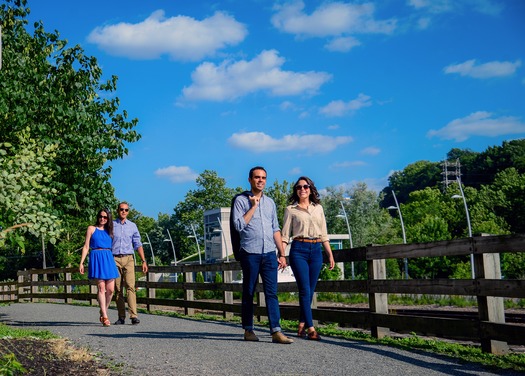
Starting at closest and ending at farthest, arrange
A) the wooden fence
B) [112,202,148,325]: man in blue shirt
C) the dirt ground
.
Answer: the dirt ground, the wooden fence, [112,202,148,325]: man in blue shirt

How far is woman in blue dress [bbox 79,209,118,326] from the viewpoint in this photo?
38.1ft

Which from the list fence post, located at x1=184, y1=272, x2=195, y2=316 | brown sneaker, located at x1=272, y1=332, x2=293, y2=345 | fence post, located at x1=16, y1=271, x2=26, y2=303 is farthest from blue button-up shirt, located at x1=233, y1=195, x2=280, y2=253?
fence post, located at x1=16, y1=271, x2=26, y2=303

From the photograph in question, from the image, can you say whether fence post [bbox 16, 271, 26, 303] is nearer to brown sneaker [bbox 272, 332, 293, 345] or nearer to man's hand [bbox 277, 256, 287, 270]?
man's hand [bbox 277, 256, 287, 270]

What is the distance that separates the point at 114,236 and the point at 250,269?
435cm

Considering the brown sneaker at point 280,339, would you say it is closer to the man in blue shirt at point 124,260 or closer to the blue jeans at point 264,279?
the blue jeans at point 264,279

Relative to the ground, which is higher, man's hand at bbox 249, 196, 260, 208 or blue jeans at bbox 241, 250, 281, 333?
man's hand at bbox 249, 196, 260, 208

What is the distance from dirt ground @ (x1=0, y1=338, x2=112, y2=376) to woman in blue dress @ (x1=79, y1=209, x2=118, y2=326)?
308 centimetres

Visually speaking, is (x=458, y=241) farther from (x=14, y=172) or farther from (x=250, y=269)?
(x=14, y=172)

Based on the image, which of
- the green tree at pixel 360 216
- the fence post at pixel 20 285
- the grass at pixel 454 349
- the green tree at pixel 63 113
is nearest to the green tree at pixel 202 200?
the green tree at pixel 360 216

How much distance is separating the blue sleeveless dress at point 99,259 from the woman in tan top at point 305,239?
13.1ft

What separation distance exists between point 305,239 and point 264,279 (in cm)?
68

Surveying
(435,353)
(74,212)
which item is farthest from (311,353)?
(74,212)

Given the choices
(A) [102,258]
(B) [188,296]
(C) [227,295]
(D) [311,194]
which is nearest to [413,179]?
(B) [188,296]

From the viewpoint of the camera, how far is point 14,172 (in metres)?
10.3
